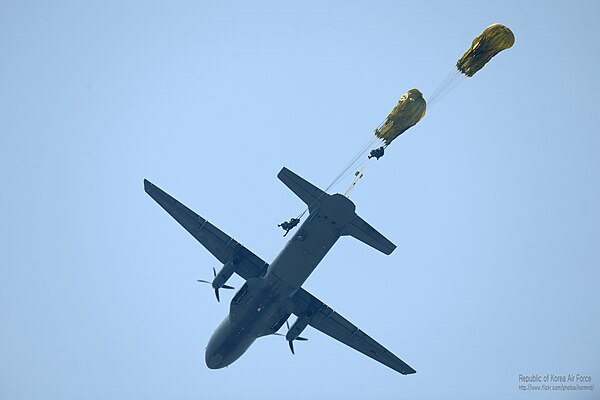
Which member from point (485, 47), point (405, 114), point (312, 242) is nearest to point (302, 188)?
point (312, 242)

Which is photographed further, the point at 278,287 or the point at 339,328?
the point at 339,328

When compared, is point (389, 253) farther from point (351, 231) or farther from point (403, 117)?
point (403, 117)

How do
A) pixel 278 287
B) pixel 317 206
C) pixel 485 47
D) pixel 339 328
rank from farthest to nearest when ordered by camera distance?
pixel 339 328, pixel 278 287, pixel 317 206, pixel 485 47

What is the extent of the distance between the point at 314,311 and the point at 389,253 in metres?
6.92

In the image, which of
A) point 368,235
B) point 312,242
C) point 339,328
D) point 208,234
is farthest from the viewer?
point 339,328

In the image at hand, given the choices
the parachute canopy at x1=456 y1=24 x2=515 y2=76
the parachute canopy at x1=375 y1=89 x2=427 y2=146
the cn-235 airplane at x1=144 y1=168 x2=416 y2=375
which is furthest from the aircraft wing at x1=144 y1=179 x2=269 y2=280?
the parachute canopy at x1=456 y1=24 x2=515 y2=76

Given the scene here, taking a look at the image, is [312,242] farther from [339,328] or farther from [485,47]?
[485,47]

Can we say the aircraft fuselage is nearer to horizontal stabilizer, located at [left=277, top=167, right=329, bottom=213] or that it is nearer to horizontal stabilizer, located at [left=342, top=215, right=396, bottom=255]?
horizontal stabilizer, located at [left=277, top=167, right=329, bottom=213]

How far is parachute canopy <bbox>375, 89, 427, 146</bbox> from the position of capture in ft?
109

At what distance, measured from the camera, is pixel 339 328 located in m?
44.3

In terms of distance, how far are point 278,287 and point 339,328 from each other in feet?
23.1

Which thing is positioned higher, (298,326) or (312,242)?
(312,242)

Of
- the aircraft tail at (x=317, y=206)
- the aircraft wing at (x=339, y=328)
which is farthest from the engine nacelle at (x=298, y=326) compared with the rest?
the aircraft tail at (x=317, y=206)

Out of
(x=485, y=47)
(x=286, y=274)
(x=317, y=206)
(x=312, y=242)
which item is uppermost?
(x=485, y=47)
